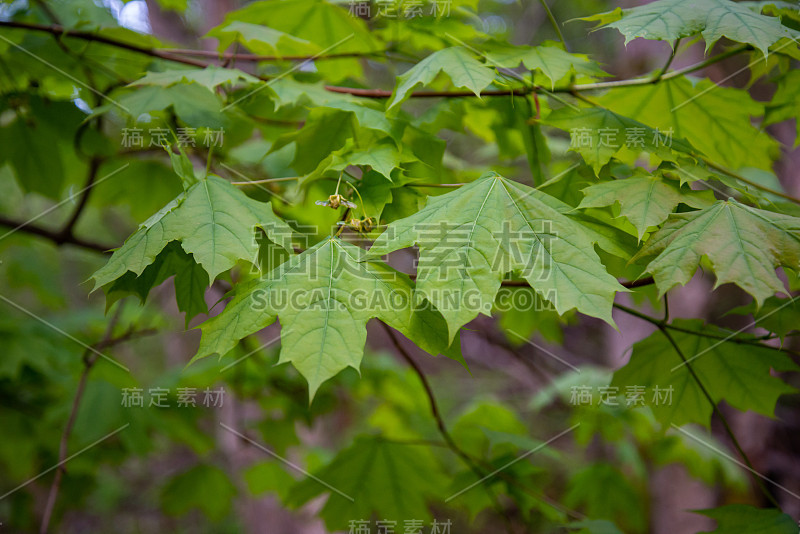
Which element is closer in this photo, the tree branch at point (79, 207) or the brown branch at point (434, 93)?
the brown branch at point (434, 93)

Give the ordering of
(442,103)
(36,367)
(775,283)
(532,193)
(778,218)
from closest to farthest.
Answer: (775,283) → (778,218) → (532,193) → (442,103) → (36,367)

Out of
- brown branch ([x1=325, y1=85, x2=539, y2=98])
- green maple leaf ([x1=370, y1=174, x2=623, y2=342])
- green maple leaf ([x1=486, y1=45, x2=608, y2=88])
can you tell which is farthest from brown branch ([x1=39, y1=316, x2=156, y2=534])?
green maple leaf ([x1=486, y1=45, x2=608, y2=88])

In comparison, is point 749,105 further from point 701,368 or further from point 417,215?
point 417,215

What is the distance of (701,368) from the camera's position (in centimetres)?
162

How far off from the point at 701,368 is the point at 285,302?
4.60 ft

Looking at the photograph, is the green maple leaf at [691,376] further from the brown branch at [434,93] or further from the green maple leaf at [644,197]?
the brown branch at [434,93]

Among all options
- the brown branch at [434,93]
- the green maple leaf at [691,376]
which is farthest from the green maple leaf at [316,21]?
the green maple leaf at [691,376]

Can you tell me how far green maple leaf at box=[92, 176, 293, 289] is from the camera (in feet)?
3.62

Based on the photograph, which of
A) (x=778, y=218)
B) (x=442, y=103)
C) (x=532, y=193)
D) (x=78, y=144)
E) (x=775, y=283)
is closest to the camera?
(x=775, y=283)

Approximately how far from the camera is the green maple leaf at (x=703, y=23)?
1154 mm

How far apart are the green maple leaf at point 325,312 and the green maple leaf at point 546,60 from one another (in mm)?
700

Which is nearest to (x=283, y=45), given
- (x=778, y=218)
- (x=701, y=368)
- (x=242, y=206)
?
(x=242, y=206)

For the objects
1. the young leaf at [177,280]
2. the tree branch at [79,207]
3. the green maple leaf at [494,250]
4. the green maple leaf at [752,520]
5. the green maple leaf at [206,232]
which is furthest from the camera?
the tree branch at [79,207]

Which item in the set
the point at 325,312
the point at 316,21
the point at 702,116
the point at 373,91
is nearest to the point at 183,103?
the point at 373,91
